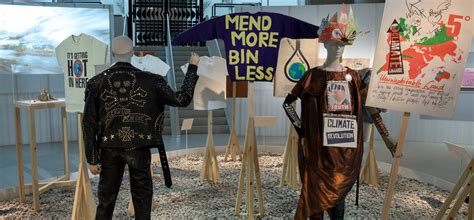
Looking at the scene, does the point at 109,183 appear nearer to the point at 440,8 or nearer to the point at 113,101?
the point at 113,101

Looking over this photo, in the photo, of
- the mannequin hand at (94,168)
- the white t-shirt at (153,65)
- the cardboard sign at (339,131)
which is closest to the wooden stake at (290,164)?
the white t-shirt at (153,65)

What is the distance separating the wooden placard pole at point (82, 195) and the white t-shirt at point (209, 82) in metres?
1.78

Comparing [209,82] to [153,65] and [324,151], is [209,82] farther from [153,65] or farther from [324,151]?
[324,151]

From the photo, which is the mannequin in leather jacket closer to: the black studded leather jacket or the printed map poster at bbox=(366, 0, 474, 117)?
the black studded leather jacket

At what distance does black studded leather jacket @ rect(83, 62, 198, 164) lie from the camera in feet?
8.00

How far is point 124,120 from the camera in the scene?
244cm

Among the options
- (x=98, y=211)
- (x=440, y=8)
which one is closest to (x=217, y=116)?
(x=98, y=211)

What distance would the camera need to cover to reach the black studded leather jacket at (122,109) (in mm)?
2439

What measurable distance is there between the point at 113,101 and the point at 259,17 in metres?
1.29

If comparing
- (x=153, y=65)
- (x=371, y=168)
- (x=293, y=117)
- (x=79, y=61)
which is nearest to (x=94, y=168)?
(x=79, y=61)

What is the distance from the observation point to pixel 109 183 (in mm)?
2547

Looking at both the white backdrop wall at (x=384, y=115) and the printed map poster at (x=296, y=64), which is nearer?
the printed map poster at (x=296, y=64)

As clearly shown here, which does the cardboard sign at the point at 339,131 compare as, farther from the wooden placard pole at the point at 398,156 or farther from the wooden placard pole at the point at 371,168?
the wooden placard pole at the point at 371,168

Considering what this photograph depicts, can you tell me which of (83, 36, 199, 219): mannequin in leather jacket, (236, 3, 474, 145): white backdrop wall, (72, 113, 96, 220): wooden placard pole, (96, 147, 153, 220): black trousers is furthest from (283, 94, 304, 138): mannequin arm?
(236, 3, 474, 145): white backdrop wall
